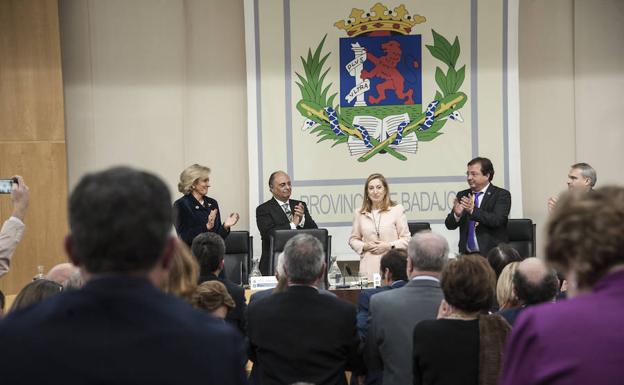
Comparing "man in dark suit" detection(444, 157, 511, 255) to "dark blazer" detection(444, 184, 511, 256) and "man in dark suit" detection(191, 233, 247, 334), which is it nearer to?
"dark blazer" detection(444, 184, 511, 256)

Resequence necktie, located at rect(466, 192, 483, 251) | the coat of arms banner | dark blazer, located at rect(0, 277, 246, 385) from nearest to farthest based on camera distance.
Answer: dark blazer, located at rect(0, 277, 246, 385)
necktie, located at rect(466, 192, 483, 251)
the coat of arms banner

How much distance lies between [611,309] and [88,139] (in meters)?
7.50

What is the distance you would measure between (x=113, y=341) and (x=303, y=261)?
1.95m

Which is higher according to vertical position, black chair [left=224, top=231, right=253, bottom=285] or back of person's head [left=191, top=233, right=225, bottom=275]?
back of person's head [left=191, top=233, right=225, bottom=275]

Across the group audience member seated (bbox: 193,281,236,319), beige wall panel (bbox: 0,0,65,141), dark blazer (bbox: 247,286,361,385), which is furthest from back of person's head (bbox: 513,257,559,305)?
beige wall panel (bbox: 0,0,65,141)

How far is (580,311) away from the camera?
1326mm

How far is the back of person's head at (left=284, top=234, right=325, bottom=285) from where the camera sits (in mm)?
3145

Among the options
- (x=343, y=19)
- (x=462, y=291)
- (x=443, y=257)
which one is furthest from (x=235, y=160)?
(x=462, y=291)

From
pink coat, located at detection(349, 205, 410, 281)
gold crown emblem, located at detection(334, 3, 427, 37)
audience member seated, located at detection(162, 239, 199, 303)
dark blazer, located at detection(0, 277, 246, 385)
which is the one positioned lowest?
pink coat, located at detection(349, 205, 410, 281)

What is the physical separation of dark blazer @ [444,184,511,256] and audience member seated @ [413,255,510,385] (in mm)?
3783

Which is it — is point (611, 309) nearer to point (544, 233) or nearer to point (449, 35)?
point (544, 233)

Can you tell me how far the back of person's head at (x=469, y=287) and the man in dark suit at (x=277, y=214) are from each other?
4200mm

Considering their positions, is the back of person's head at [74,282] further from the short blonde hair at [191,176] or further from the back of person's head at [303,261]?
the short blonde hair at [191,176]

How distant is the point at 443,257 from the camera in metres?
3.34
